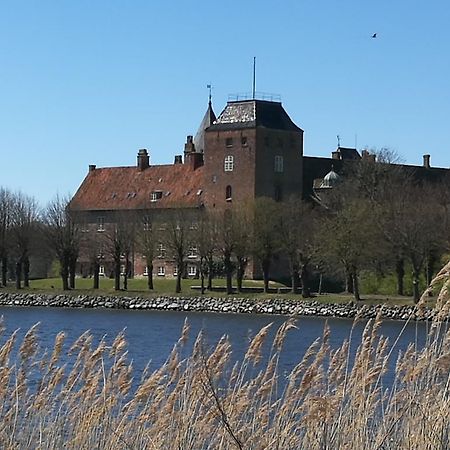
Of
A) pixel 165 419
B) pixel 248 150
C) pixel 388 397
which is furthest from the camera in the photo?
pixel 248 150

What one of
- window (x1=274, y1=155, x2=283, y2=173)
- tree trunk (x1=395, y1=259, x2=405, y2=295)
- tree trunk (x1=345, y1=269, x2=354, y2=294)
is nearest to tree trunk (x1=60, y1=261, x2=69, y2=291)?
window (x1=274, y1=155, x2=283, y2=173)

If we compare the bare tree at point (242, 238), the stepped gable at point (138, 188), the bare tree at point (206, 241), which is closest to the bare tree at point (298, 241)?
the bare tree at point (242, 238)

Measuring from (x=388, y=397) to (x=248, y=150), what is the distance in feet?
213

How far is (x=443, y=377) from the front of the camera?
8.71 metres

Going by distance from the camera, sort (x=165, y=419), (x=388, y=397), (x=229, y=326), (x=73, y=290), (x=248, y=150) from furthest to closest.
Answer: (x=248, y=150)
(x=73, y=290)
(x=229, y=326)
(x=388, y=397)
(x=165, y=419)

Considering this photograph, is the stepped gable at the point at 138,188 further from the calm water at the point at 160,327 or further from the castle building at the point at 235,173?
the calm water at the point at 160,327

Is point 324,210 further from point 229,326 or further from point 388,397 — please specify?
point 388,397

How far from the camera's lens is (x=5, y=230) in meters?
70.4

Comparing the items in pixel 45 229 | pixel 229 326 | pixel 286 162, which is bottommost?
pixel 229 326

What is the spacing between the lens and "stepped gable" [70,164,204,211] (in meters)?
79.4

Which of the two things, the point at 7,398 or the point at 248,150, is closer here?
the point at 7,398

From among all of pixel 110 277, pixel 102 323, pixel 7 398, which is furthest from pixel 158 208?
pixel 7 398

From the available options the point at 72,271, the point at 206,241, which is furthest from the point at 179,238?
the point at 72,271

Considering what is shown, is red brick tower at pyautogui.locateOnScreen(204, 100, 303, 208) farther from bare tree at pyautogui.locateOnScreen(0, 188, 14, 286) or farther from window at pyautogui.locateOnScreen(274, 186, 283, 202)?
bare tree at pyautogui.locateOnScreen(0, 188, 14, 286)
